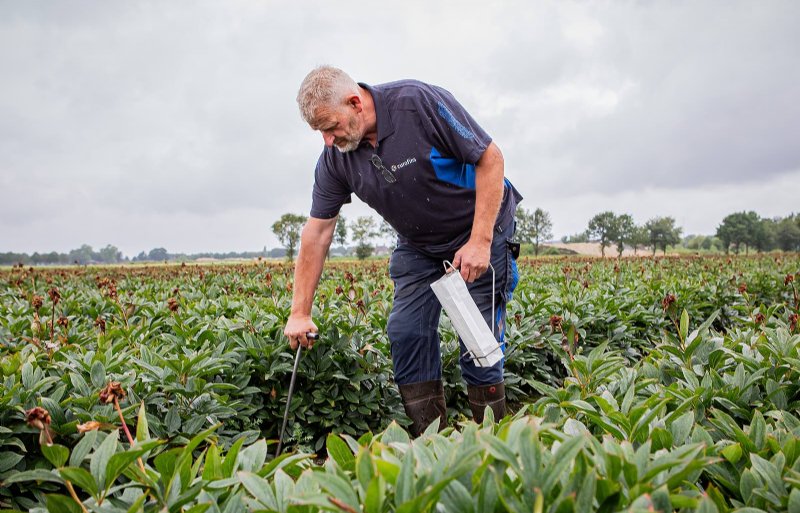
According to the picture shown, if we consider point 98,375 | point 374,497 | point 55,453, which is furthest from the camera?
point 98,375

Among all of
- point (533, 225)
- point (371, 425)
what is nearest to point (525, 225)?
point (533, 225)

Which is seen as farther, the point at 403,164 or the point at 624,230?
the point at 624,230

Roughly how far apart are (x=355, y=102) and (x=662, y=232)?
106 meters

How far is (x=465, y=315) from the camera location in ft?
8.44

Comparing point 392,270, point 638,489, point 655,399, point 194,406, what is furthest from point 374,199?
point 638,489

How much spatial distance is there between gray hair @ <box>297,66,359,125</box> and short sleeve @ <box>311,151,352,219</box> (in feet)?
1.77

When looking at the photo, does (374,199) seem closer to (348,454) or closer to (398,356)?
(398,356)

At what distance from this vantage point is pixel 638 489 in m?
0.94

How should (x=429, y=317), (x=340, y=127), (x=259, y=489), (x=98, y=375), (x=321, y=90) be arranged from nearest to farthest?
(x=259, y=489)
(x=98, y=375)
(x=321, y=90)
(x=340, y=127)
(x=429, y=317)

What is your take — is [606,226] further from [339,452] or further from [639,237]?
[339,452]

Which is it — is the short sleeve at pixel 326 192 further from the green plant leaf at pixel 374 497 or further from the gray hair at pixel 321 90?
the green plant leaf at pixel 374 497

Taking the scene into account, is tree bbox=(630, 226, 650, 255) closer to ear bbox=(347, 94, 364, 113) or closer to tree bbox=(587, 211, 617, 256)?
tree bbox=(587, 211, 617, 256)

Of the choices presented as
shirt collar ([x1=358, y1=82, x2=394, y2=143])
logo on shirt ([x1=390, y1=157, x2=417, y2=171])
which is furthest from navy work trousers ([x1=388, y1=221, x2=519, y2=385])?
shirt collar ([x1=358, y1=82, x2=394, y2=143])

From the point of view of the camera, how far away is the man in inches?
106
